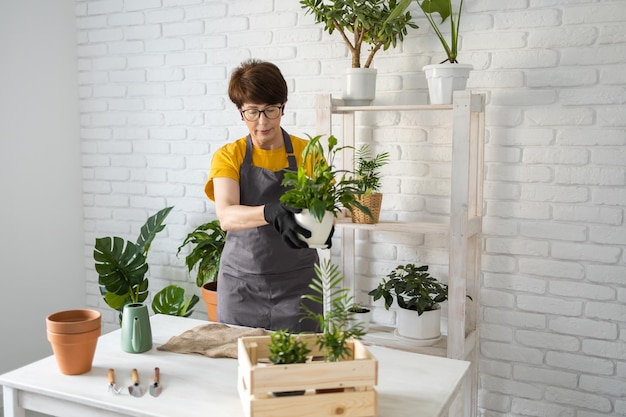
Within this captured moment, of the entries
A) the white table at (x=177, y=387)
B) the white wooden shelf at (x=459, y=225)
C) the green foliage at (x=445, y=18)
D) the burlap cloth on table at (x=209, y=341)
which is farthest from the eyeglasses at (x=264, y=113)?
the white table at (x=177, y=387)

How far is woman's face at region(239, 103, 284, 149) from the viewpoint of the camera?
7.18 feet

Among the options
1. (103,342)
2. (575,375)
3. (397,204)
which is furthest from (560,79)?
(103,342)

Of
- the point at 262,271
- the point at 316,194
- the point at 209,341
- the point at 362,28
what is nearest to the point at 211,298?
the point at 262,271

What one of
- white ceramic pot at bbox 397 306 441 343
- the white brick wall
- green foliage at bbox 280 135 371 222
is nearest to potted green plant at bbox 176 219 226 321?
the white brick wall

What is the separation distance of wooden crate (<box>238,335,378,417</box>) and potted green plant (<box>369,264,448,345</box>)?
131cm

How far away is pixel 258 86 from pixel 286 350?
109cm

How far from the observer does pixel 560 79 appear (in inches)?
100.0

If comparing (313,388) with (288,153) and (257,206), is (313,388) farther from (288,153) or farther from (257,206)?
(288,153)

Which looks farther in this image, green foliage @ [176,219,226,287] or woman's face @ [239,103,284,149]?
green foliage @ [176,219,226,287]

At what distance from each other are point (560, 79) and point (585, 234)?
65 centimetres

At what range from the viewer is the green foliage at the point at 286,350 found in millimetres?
1354

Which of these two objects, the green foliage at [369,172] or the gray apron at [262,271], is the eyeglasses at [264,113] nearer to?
the gray apron at [262,271]

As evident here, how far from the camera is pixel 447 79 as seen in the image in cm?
250

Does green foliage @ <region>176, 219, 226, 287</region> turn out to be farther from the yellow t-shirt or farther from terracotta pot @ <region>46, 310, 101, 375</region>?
terracotta pot @ <region>46, 310, 101, 375</region>
